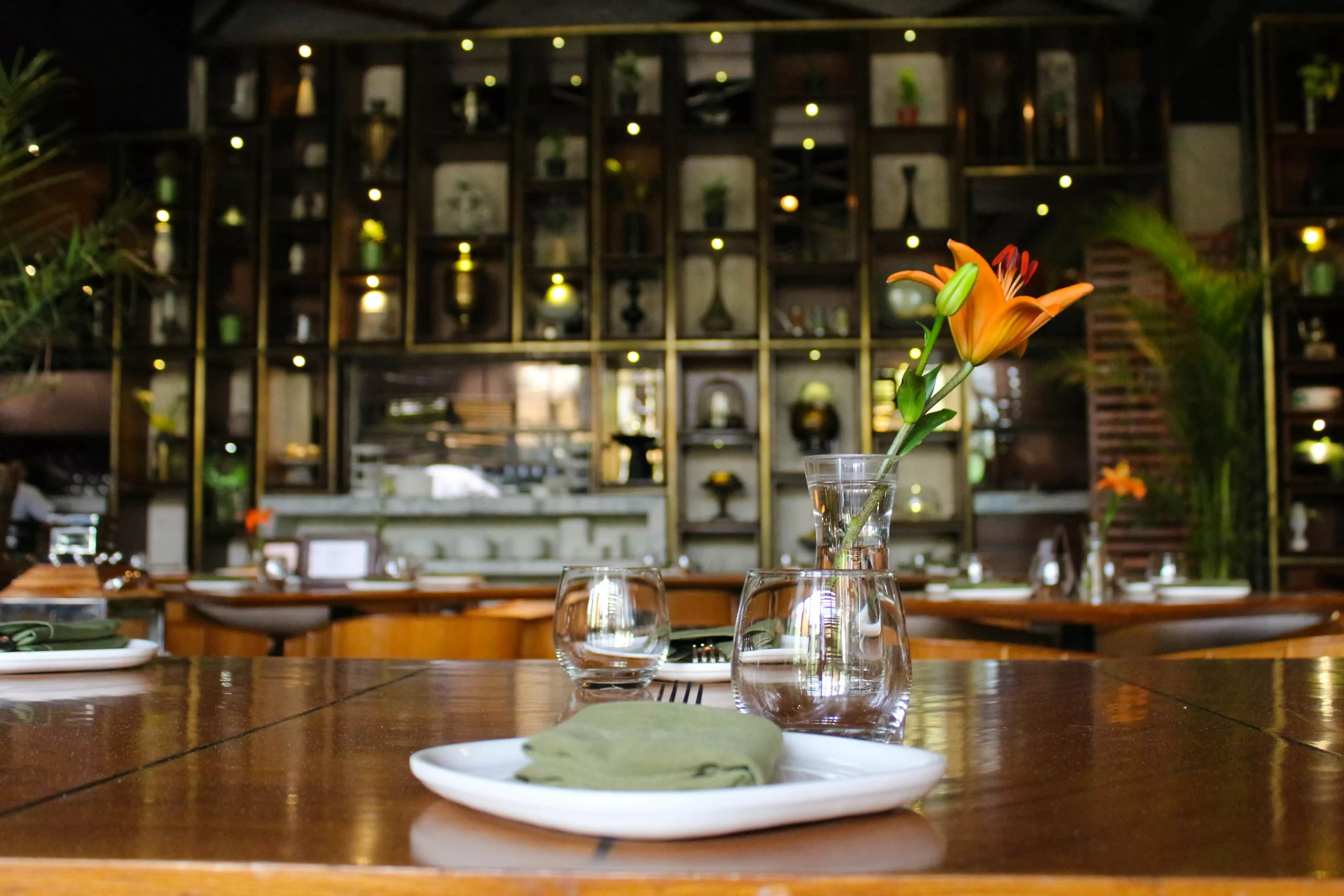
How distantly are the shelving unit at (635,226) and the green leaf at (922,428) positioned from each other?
6.01 m

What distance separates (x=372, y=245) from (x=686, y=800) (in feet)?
23.6

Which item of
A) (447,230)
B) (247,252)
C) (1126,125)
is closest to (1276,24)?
(1126,125)

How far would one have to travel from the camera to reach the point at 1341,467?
21.4 ft

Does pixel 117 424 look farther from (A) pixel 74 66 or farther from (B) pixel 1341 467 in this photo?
(B) pixel 1341 467

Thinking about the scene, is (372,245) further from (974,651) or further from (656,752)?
(656,752)

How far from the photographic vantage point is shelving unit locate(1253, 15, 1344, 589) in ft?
21.1

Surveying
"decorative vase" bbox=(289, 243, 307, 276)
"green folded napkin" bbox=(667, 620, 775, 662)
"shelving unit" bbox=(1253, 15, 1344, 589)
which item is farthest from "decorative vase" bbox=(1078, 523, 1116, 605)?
"decorative vase" bbox=(289, 243, 307, 276)

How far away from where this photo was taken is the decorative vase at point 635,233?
7.22 meters

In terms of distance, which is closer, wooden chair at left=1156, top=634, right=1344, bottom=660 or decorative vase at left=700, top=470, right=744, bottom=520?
wooden chair at left=1156, top=634, right=1344, bottom=660

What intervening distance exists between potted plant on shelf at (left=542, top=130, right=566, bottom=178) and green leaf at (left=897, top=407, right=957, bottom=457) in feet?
21.8

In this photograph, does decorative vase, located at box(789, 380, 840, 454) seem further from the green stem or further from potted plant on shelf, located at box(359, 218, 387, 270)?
the green stem

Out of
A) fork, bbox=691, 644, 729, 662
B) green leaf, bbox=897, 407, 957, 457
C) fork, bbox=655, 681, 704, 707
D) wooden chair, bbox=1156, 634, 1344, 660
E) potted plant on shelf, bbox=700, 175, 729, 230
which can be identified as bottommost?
wooden chair, bbox=1156, 634, 1344, 660

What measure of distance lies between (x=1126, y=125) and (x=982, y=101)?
81cm

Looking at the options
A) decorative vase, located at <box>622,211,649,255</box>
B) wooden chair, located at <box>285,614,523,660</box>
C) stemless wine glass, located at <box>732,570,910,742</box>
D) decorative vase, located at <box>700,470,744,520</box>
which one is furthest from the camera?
decorative vase, located at <box>622,211,649,255</box>
